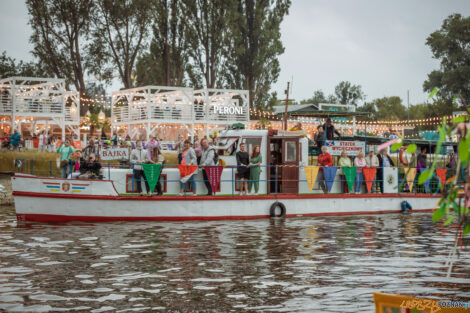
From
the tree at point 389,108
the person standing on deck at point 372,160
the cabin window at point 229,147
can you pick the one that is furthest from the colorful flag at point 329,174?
the tree at point 389,108

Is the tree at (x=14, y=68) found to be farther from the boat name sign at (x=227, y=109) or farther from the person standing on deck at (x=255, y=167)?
the person standing on deck at (x=255, y=167)

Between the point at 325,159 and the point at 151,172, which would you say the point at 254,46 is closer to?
the point at 325,159

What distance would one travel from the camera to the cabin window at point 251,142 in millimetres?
18766

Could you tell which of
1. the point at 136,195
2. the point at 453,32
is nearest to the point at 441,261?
the point at 136,195

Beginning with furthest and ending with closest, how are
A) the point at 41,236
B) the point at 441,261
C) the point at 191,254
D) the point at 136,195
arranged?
the point at 136,195 < the point at 41,236 < the point at 191,254 < the point at 441,261

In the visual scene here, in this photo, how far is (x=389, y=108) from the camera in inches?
4375

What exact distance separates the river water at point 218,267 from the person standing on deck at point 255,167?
2.55 metres

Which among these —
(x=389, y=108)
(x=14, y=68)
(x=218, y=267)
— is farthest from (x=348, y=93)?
(x=218, y=267)

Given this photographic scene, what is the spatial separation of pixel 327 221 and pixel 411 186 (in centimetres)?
493

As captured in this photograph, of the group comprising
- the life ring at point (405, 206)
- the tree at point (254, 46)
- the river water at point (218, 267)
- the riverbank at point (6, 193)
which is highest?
the tree at point (254, 46)

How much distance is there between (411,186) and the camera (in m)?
21.5

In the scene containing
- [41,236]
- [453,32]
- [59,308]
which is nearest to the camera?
[59,308]

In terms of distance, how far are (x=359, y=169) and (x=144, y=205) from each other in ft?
24.5

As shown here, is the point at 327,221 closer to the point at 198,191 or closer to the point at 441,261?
the point at 198,191
